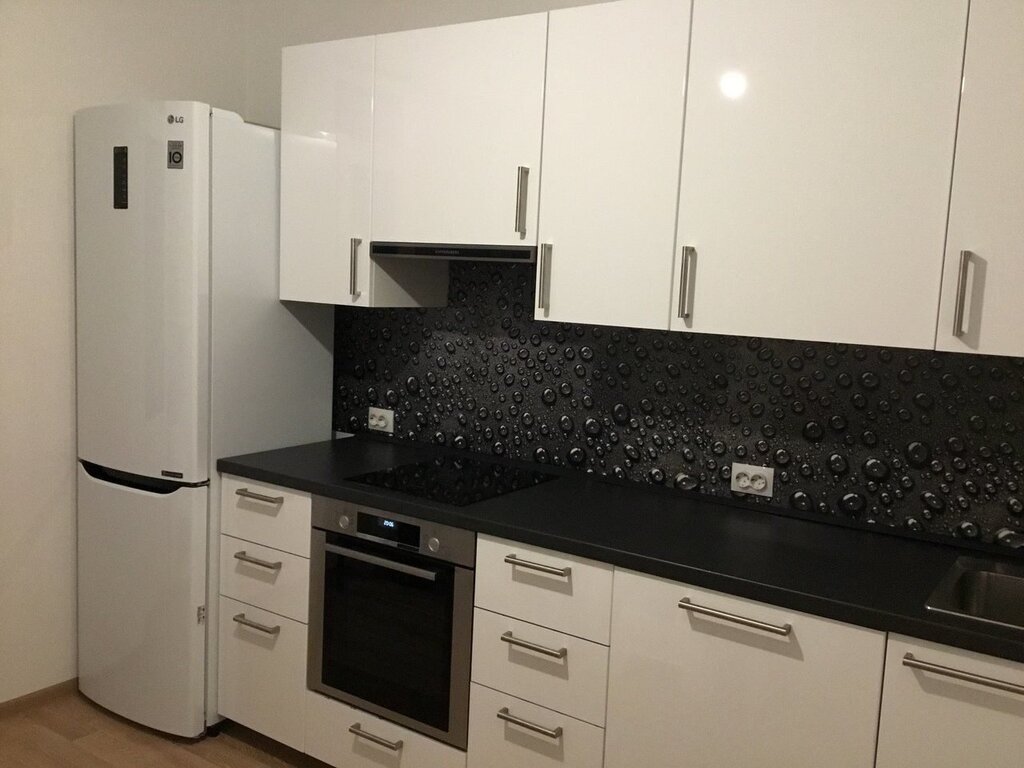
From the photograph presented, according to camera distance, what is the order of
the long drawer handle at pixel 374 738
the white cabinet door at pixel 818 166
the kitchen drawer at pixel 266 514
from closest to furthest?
the white cabinet door at pixel 818 166, the long drawer handle at pixel 374 738, the kitchen drawer at pixel 266 514

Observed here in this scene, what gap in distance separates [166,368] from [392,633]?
1.06m

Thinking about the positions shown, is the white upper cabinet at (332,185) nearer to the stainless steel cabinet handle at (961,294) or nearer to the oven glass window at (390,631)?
the oven glass window at (390,631)

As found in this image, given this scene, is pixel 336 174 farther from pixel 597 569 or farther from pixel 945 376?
pixel 945 376

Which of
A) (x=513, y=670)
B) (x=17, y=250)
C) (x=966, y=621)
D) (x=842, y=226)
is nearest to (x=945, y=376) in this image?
(x=842, y=226)

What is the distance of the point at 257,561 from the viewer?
2791 millimetres

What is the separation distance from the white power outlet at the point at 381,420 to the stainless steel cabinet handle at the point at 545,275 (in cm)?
103

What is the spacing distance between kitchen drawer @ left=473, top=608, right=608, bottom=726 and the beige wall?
162cm

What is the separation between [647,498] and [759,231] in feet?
2.79

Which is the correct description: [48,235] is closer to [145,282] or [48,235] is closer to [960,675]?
[145,282]

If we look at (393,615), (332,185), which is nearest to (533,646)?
(393,615)

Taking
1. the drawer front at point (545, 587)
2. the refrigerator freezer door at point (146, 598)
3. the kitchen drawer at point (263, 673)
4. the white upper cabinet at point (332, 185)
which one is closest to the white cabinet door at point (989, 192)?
the drawer front at point (545, 587)

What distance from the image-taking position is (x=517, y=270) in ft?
9.59

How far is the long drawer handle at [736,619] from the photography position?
1.88m

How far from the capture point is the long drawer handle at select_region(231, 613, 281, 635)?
9.09 ft
